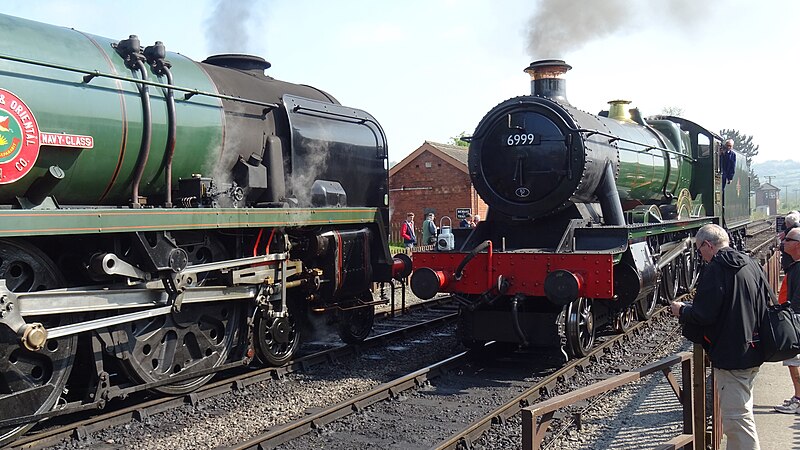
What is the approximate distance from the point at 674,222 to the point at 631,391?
13.5 feet

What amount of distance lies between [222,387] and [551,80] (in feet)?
17.5

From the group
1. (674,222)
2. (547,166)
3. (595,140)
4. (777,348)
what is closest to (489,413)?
(777,348)

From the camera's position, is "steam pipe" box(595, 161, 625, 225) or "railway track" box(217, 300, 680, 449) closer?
"railway track" box(217, 300, 680, 449)

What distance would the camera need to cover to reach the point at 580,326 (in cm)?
760

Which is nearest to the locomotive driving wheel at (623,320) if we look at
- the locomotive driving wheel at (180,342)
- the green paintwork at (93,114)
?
the locomotive driving wheel at (180,342)

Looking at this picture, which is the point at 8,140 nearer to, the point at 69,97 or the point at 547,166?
the point at 69,97

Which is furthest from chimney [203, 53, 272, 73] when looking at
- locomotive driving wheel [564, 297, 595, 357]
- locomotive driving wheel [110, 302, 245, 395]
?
locomotive driving wheel [564, 297, 595, 357]

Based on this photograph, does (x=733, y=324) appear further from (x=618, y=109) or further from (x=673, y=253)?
(x=618, y=109)

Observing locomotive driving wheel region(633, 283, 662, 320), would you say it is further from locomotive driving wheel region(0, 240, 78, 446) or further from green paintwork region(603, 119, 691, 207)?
locomotive driving wheel region(0, 240, 78, 446)

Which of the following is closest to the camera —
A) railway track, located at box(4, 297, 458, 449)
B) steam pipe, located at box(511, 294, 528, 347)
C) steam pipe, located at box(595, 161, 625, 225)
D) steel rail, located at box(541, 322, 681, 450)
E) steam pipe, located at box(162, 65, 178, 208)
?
railway track, located at box(4, 297, 458, 449)

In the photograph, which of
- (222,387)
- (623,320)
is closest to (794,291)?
(623,320)

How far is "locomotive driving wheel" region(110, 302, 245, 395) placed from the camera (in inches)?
224

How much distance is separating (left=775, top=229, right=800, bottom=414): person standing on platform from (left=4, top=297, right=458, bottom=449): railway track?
4.49 meters

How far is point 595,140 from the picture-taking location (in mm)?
8203
